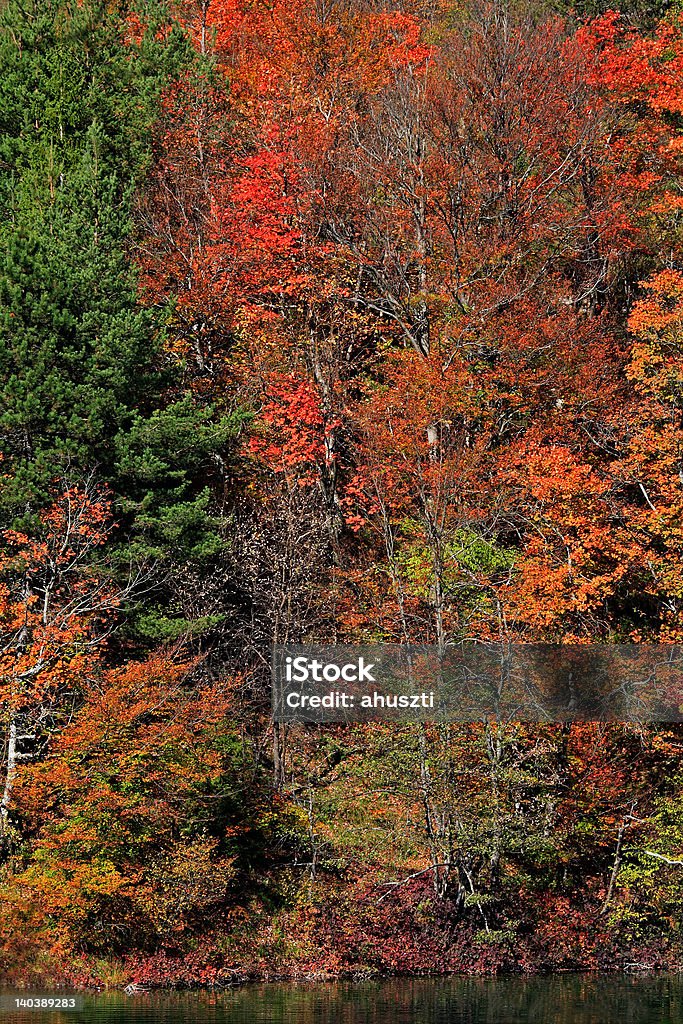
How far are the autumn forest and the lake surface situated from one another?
1.13m

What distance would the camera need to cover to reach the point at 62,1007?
838 inches

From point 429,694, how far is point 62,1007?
30.5 feet

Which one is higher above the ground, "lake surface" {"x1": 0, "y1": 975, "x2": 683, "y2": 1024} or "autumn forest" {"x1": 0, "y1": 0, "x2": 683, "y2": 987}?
"autumn forest" {"x1": 0, "y1": 0, "x2": 683, "y2": 987}

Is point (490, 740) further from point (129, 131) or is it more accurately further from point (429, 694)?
point (129, 131)

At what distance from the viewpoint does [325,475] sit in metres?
34.5

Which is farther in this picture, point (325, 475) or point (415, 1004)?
point (325, 475)

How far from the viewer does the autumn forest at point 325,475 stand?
25.5 meters

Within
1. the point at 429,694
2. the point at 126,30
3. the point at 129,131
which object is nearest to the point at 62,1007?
the point at 429,694

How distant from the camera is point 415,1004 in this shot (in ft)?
72.4

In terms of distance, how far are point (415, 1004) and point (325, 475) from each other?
50.7 ft

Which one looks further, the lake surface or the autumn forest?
the autumn forest

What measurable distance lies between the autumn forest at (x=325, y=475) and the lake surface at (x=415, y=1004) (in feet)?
3.69

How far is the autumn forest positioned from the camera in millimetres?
25484

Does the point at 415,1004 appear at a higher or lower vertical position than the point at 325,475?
lower
